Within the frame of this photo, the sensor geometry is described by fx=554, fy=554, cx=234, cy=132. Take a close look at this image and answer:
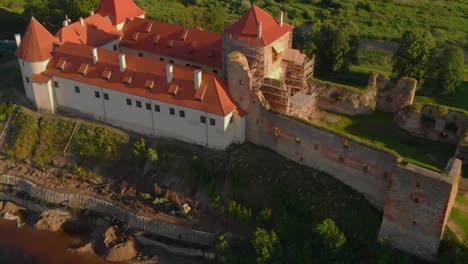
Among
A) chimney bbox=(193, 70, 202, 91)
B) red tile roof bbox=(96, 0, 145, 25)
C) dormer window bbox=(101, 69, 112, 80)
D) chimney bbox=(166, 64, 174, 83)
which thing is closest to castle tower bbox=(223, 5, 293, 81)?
chimney bbox=(193, 70, 202, 91)

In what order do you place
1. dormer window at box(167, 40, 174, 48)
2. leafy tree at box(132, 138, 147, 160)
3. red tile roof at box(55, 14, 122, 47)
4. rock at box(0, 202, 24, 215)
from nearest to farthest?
rock at box(0, 202, 24, 215) < leafy tree at box(132, 138, 147, 160) < dormer window at box(167, 40, 174, 48) < red tile roof at box(55, 14, 122, 47)

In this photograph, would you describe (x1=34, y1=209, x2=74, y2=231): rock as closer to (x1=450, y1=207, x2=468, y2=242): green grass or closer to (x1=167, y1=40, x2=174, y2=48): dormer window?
(x1=167, y1=40, x2=174, y2=48): dormer window

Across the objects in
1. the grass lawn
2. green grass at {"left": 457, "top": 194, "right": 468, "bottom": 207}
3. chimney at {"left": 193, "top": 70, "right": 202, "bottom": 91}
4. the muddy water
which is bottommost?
the muddy water

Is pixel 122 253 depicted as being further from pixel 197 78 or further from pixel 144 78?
pixel 197 78

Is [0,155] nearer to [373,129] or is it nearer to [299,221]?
[299,221]

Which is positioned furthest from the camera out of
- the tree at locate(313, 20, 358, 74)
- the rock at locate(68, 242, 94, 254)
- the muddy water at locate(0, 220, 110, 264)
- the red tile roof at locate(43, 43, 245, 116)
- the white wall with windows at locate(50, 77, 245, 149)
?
the tree at locate(313, 20, 358, 74)

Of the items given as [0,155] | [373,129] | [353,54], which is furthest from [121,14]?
[373,129]

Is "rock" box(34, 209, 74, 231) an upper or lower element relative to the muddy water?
upper

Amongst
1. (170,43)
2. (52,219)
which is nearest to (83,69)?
(170,43)

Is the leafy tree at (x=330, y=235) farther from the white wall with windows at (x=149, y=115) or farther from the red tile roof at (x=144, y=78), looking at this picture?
the red tile roof at (x=144, y=78)
